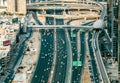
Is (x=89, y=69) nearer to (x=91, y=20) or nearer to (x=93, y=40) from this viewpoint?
(x=93, y=40)

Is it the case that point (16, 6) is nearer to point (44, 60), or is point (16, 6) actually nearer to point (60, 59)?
point (44, 60)

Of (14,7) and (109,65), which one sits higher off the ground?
(14,7)

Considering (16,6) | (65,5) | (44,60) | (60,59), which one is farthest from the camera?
(65,5)

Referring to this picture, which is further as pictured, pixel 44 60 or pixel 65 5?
pixel 65 5

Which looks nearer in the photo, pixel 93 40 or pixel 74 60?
pixel 74 60

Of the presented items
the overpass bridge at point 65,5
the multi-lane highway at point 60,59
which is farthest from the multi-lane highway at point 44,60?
the overpass bridge at point 65,5

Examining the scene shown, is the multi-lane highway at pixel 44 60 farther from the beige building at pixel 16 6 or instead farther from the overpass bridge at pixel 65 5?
the overpass bridge at pixel 65 5

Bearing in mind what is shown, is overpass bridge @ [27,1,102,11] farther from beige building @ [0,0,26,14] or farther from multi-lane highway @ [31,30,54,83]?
multi-lane highway @ [31,30,54,83]

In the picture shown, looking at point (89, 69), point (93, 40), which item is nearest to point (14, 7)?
point (93, 40)

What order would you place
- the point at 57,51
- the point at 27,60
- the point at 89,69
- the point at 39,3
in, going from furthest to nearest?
the point at 39,3 → the point at 57,51 → the point at 27,60 → the point at 89,69

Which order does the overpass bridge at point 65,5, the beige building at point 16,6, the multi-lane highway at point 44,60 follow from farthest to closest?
the overpass bridge at point 65,5, the beige building at point 16,6, the multi-lane highway at point 44,60

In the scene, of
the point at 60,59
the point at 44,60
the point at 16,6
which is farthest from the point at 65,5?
the point at 44,60
